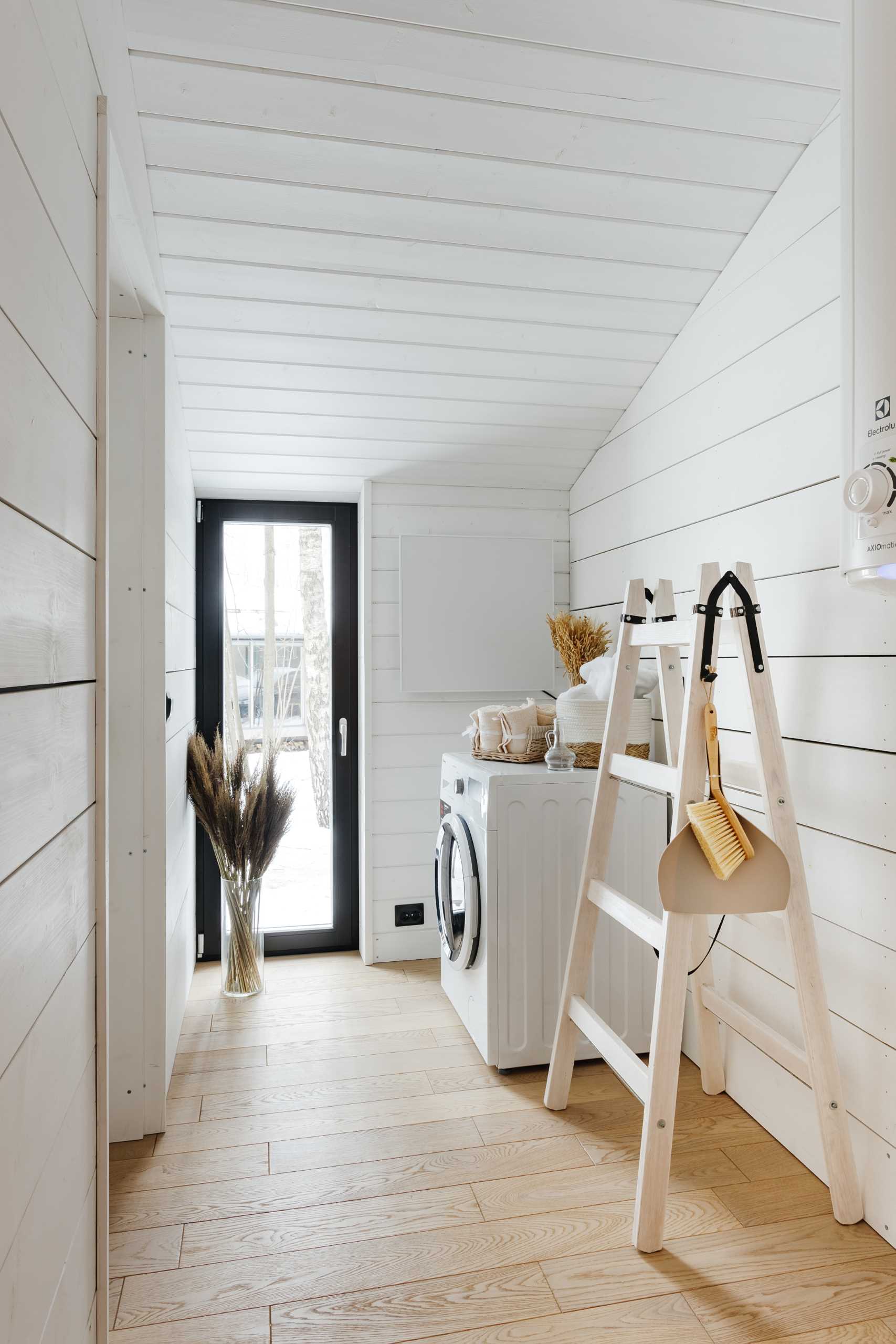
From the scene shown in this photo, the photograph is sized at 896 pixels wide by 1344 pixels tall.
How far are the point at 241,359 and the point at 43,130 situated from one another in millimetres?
1565

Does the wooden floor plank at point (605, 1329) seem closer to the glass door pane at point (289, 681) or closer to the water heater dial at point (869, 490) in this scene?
the water heater dial at point (869, 490)

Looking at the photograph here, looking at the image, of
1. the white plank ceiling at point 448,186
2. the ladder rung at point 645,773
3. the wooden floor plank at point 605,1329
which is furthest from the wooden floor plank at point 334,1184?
the white plank ceiling at point 448,186

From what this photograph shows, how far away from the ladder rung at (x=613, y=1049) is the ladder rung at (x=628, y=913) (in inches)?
9.3

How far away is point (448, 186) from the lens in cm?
193

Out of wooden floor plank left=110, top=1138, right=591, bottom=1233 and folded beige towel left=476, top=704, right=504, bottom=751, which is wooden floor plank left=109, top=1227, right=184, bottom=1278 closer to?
wooden floor plank left=110, top=1138, right=591, bottom=1233

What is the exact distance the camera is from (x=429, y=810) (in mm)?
3266

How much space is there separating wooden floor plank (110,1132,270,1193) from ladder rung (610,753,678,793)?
124cm

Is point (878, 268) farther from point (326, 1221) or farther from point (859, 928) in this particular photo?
point (326, 1221)

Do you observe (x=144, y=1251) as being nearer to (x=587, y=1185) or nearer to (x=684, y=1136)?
(x=587, y=1185)

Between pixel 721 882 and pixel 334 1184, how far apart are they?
110cm

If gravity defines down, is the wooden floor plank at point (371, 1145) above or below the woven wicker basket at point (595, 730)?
below

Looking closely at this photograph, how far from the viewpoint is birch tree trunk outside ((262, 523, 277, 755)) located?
10.8 feet

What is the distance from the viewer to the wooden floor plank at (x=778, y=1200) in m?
1.74

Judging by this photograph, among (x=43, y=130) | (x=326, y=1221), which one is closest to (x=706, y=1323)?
(x=326, y=1221)
